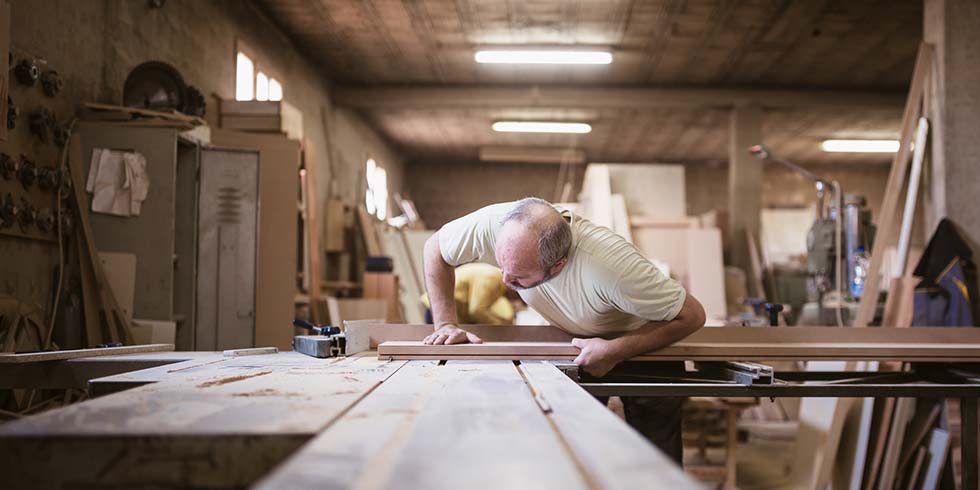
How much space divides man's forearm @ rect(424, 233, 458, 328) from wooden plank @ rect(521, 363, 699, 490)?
1.31m

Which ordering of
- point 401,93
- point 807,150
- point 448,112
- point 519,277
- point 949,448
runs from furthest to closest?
1. point 807,150
2. point 448,112
3. point 401,93
4. point 949,448
5. point 519,277

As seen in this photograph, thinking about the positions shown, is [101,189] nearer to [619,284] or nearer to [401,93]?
[619,284]

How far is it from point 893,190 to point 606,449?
4.66 meters

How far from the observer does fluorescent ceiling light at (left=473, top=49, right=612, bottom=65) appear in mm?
8469

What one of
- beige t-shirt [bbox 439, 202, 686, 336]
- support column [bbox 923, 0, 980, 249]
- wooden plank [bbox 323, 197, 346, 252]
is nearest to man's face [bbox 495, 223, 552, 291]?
beige t-shirt [bbox 439, 202, 686, 336]

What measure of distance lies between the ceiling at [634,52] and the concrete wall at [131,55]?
381 millimetres

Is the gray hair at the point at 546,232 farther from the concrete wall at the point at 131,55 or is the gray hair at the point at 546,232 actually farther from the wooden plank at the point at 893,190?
the wooden plank at the point at 893,190

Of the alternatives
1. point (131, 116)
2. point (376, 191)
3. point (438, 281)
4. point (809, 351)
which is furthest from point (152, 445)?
point (376, 191)

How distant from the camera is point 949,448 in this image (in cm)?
361

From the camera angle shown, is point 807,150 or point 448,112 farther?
point 807,150

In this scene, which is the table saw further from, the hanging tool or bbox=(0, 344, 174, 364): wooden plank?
bbox=(0, 344, 174, 364): wooden plank

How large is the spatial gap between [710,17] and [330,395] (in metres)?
6.93

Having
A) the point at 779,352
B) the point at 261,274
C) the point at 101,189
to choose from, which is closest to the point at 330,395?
the point at 779,352

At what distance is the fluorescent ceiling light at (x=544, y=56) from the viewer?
8.47 meters
